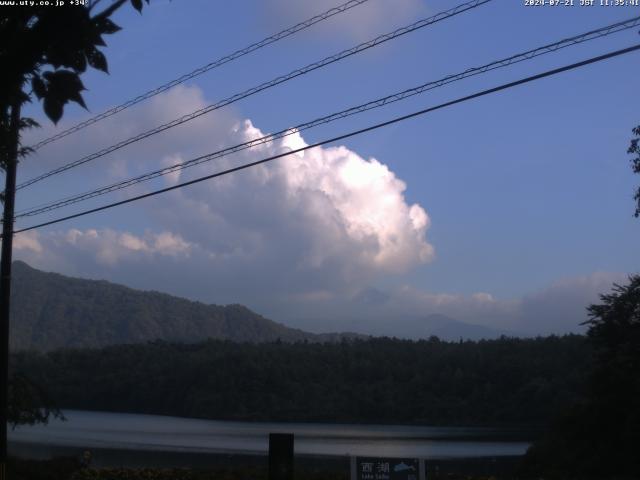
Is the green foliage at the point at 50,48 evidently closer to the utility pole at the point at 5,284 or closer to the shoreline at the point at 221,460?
the utility pole at the point at 5,284

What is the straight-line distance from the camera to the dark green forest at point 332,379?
6769cm

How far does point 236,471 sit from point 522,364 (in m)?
49.7

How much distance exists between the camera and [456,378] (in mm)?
72000

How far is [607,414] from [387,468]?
21.4 meters

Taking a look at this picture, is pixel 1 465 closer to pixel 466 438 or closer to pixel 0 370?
pixel 0 370

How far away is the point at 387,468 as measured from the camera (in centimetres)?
1222

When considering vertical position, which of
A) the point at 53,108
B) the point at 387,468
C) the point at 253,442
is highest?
the point at 53,108

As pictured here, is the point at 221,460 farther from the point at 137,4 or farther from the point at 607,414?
the point at 137,4

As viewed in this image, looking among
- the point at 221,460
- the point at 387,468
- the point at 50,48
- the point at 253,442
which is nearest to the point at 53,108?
the point at 50,48

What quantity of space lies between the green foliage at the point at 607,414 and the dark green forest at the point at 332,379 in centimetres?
2693

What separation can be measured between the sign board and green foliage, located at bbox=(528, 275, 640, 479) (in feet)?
55.9

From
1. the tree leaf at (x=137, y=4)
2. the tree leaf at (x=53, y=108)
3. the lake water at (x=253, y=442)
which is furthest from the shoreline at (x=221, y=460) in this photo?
the tree leaf at (x=53, y=108)

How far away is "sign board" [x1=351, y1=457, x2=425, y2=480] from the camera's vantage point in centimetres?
1214

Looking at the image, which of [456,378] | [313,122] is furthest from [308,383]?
[313,122]
